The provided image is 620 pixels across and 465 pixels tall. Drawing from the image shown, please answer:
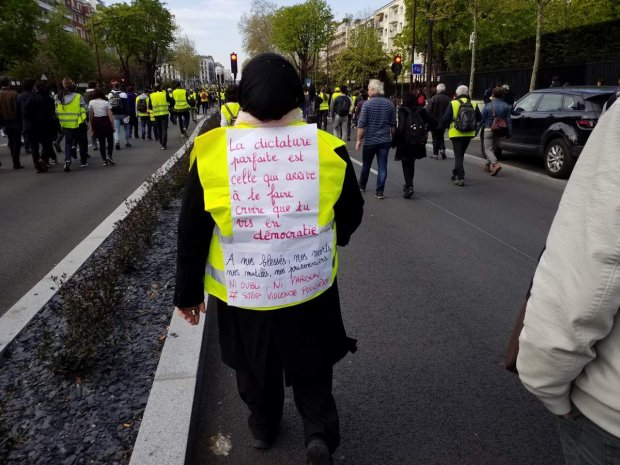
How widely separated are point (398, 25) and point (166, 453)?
10416 centimetres

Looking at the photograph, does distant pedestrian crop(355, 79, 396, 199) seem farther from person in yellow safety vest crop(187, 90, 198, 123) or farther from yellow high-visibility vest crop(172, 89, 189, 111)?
person in yellow safety vest crop(187, 90, 198, 123)

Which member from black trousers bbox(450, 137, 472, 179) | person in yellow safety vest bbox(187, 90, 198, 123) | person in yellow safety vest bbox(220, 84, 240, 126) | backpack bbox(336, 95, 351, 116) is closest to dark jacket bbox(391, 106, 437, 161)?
black trousers bbox(450, 137, 472, 179)

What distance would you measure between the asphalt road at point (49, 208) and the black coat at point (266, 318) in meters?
3.34

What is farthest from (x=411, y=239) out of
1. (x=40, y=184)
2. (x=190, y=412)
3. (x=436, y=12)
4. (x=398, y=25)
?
(x=398, y=25)

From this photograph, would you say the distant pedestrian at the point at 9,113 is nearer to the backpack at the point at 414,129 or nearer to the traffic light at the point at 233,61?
the backpack at the point at 414,129

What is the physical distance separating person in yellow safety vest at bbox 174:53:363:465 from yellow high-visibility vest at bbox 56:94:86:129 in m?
11.4

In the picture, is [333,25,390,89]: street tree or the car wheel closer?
the car wheel

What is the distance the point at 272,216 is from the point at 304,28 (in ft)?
298

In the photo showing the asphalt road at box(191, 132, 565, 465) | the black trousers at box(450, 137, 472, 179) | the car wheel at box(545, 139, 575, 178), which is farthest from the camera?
the car wheel at box(545, 139, 575, 178)

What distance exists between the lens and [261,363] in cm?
218

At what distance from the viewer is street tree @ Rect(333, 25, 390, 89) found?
6569 cm

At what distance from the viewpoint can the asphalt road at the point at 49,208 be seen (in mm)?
5895

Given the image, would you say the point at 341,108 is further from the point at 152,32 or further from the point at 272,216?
the point at 152,32

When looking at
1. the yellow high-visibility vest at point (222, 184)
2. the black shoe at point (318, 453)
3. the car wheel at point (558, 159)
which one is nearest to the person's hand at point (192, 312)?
the yellow high-visibility vest at point (222, 184)
